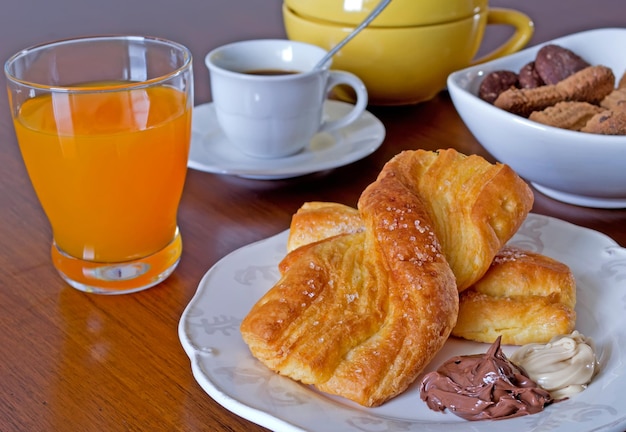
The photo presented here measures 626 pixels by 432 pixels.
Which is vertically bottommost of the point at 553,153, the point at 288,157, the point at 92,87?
the point at 288,157

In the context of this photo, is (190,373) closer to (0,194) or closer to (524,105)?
(0,194)

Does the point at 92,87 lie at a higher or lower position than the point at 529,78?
higher

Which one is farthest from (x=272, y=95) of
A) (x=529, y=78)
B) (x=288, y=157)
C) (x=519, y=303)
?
(x=519, y=303)

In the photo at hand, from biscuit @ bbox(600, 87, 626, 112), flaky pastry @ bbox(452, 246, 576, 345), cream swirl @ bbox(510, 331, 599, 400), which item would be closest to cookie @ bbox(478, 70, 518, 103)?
biscuit @ bbox(600, 87, 626, 112)

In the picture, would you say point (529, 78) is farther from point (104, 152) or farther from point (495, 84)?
point (104, 152)

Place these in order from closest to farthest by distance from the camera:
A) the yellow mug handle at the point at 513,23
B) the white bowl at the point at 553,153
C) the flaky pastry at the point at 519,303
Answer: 1. the flaky pastry at the point at 519,303
2. the white bowl at the point at 553,153
3. the yellow mug handle at the point at 513,23

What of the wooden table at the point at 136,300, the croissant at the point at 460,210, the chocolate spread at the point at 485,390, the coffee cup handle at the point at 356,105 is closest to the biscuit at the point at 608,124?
the wooden table at the point at 136,300

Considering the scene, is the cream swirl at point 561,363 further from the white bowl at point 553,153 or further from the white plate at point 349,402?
the white bowl at point 553,153
